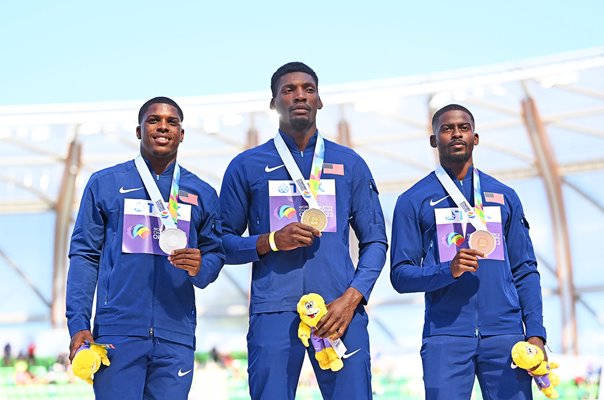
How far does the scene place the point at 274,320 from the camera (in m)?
5.07

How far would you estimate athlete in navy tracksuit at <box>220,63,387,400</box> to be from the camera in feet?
16.3

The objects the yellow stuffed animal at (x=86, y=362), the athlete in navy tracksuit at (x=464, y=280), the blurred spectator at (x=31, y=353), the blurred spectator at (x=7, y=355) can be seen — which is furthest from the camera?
the blurred spectator at (x=7, y=355)

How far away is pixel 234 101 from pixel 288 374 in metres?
15.5

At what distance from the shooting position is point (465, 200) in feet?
18.9

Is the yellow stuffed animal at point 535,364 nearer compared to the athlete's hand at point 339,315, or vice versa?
the athlete's hand at point 339,315

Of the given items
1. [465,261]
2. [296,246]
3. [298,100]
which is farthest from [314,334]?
[298,100]

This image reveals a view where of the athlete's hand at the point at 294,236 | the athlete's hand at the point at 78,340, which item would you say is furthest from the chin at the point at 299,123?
the athlete's hand at the point at 78,340

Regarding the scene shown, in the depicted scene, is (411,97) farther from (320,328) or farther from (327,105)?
(320,328)

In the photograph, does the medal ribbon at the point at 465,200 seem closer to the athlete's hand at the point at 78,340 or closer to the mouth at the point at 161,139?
the mouth at the point at 161,139

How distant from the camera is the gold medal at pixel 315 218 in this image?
199 inches

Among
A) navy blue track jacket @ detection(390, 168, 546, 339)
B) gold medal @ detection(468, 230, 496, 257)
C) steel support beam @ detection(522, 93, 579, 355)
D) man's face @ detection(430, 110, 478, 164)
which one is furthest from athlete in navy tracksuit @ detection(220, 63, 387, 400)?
steel support beam @ detection(522, 93, 579, 355)

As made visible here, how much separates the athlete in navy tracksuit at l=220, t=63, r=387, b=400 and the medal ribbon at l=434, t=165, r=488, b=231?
0.57 meters

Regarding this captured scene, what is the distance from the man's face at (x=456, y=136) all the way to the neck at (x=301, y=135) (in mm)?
952

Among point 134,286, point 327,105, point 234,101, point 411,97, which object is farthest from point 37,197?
point 134,286
